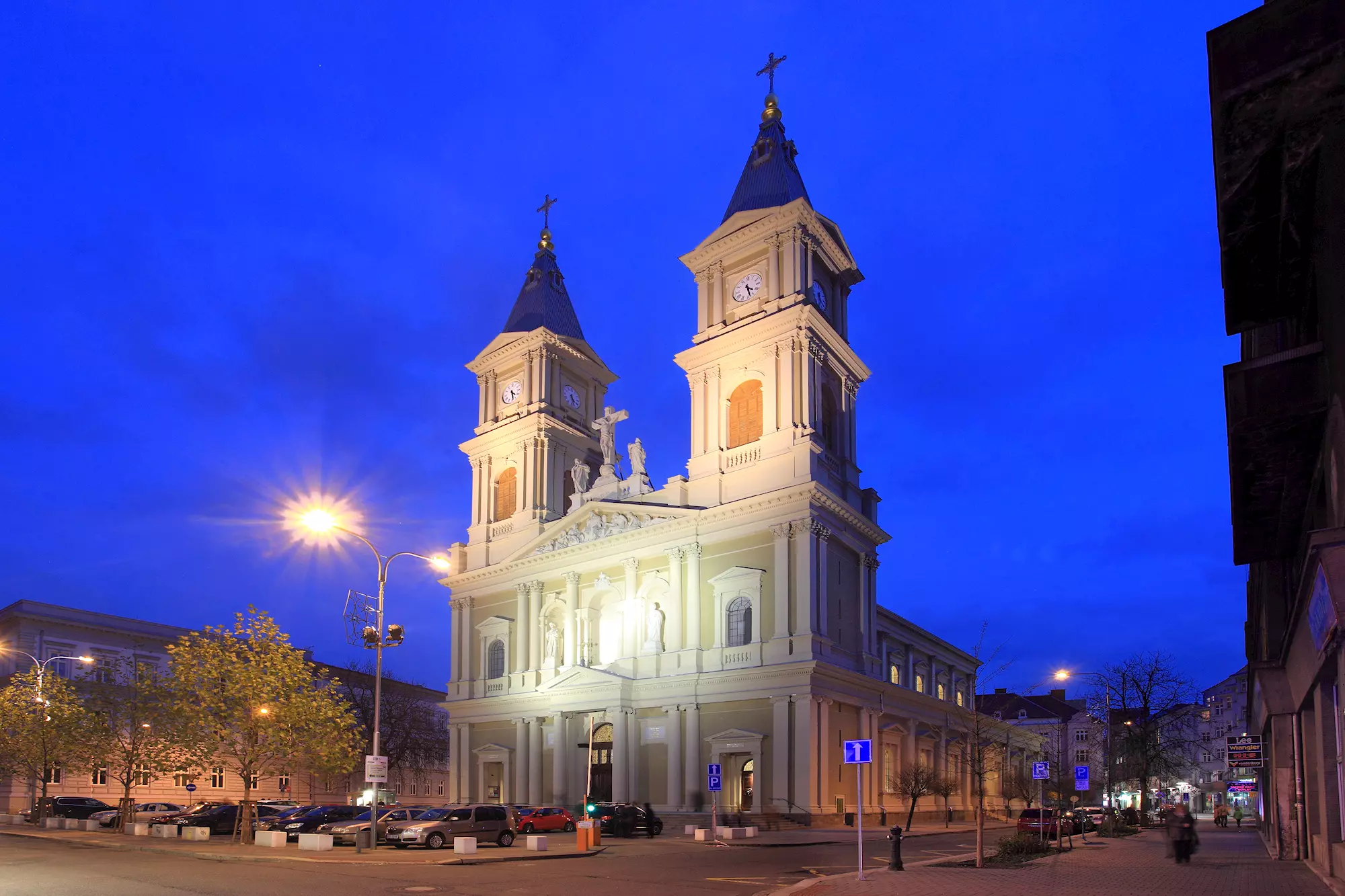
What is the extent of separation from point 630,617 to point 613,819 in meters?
12.9

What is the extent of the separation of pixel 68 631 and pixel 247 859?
173ft

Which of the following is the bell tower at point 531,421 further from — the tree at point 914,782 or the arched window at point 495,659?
the tree at point 914,782

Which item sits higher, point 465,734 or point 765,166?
point 765,166

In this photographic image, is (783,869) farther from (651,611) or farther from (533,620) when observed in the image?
(533,620)

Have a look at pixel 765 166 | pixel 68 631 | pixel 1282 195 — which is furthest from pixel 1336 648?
pixel 68 631

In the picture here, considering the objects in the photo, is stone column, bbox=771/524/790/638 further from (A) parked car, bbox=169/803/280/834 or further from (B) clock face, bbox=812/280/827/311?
(A) parked car, bbox=169/803/280/834

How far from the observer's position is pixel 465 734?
58.0m

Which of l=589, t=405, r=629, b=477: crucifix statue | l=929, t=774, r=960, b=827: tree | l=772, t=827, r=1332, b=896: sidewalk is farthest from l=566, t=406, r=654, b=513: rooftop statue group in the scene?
l=772, t=827, r=1332, b=896: sidewalk

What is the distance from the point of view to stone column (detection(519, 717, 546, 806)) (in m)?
52.5

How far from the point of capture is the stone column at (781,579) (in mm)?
45000

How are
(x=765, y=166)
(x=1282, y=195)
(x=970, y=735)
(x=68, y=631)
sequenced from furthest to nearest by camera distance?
(x=68, y=631)
(x=970, y=735)
(x=765, y=166)
(x=1282, y=195)

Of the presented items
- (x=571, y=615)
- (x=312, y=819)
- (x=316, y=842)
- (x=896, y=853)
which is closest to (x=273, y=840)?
(x=316, y=842)

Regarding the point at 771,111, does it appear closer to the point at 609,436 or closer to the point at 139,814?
the point at 609,436

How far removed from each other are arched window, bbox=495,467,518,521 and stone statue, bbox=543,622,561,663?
8858 millimetres
